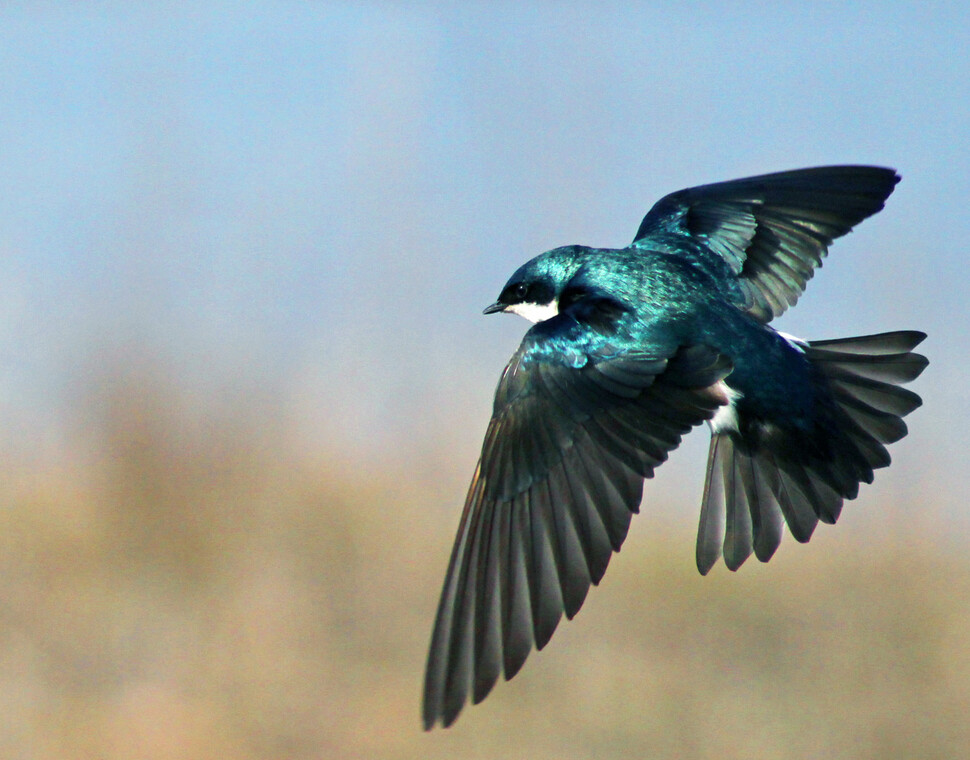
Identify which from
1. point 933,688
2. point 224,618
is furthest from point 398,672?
point 933,688

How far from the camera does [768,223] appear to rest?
1780mm

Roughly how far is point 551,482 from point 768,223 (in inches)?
24.1

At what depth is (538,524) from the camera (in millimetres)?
1375

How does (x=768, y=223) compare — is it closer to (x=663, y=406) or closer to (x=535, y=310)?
(x=535, y=310)

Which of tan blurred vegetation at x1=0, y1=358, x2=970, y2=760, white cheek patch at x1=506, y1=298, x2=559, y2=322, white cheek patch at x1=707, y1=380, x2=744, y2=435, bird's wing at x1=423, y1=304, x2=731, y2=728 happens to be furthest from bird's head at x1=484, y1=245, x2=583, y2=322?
tan blurred vegetation at x1=0, y1=358, x2=970, y2=760

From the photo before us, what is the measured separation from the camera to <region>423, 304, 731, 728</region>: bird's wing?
4.06 feet

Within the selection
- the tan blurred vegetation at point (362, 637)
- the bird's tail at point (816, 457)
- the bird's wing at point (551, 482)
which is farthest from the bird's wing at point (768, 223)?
the tan blurred vegetation at point (362, 637)

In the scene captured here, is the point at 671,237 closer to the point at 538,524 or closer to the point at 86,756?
the point at 538,524

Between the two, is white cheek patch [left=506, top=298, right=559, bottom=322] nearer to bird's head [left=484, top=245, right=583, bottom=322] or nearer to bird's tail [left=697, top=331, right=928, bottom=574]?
bird's head [left=484, top=245, right=583, bottom=322]

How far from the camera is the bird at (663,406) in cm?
129

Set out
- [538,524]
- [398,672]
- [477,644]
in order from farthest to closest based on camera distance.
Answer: [398,672], [538,524], [477,644]

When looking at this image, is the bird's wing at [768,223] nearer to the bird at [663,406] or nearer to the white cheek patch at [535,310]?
the bird at [663,406]

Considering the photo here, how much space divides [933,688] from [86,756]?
1.98 meters

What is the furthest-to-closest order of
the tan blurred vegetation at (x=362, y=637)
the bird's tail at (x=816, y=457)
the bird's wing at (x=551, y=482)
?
the tan blurred vegetation at (x=362, y=637)
the bird's tail at (x=816, y=457)
the bird's wing at (x=551, y=482)
